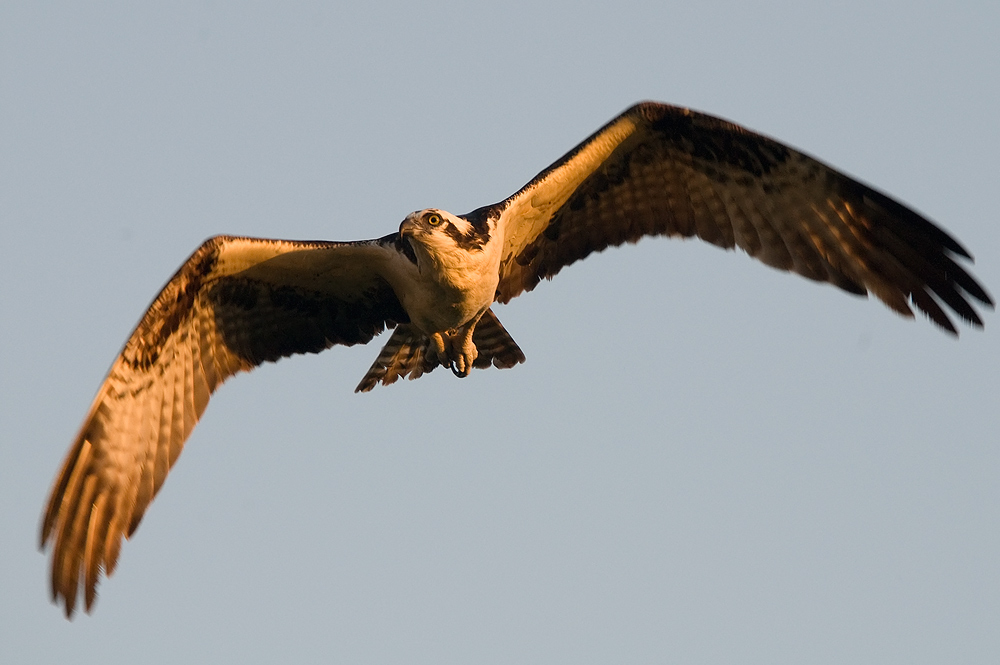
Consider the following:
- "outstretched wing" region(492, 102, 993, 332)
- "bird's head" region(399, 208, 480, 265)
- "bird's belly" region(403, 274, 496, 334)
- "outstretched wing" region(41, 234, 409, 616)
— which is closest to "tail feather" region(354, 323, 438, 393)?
"outstretched wing" region(41, 234, 409, 616)

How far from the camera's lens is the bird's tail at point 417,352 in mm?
10734

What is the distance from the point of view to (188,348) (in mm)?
10516

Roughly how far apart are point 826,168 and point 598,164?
5.89 feet

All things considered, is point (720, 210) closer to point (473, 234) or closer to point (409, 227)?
point (473, 234)

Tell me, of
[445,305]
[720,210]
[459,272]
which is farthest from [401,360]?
[720,210]

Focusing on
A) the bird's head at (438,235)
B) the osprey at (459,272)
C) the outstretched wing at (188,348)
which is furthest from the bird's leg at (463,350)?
the bird's head at (438,235)

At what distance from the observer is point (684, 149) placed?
10242 millimetres

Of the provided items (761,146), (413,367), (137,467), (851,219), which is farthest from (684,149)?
(137,467)

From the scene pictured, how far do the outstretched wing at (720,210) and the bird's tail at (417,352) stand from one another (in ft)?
1.04

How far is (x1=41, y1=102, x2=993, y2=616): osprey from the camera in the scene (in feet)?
31.4

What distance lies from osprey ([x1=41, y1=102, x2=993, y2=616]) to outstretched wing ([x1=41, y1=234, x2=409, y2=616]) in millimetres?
13

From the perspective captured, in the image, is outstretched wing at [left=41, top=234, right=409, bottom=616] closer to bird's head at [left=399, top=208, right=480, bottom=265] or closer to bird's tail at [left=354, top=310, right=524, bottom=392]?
bird's tail at [left=354, top=310, right=524, bottom=392]

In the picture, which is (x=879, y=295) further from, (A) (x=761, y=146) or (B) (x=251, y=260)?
(B) (x=251, y=260)

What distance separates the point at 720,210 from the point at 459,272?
233cm
